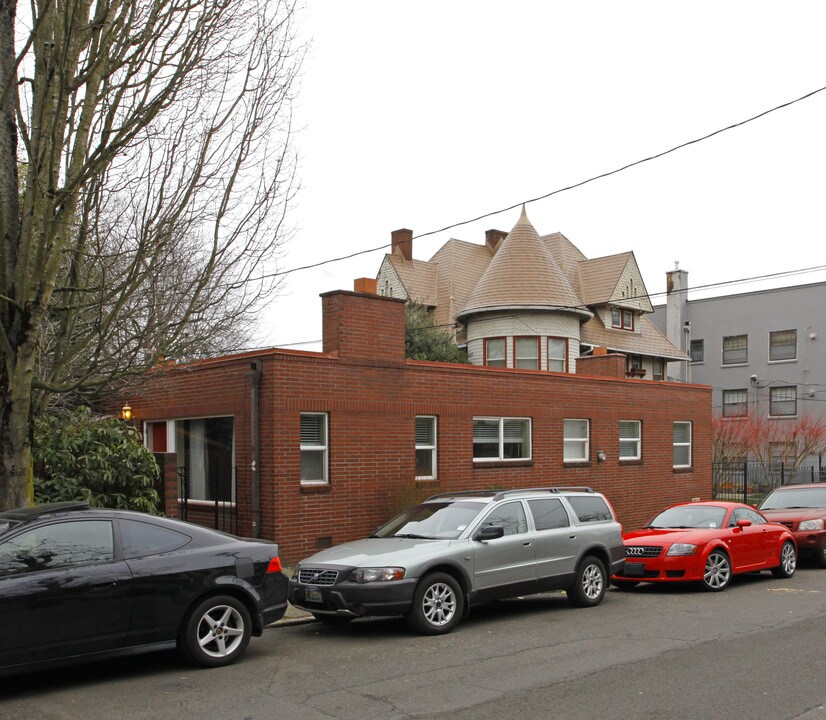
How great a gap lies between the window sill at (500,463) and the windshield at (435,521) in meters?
6.67

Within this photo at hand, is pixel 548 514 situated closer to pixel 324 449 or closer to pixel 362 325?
pixel 324 449

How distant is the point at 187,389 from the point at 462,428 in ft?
17.8

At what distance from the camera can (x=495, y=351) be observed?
30672 mm

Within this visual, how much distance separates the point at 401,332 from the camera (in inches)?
662

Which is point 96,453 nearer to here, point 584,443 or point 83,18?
point 83,18

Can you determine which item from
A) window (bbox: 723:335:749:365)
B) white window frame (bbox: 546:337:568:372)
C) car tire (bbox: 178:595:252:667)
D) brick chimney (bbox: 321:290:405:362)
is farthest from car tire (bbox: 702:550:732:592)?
window (bbox: 723:335:749:365)

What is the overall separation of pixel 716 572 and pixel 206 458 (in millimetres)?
9214

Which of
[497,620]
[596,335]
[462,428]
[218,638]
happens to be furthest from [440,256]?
[218,638]

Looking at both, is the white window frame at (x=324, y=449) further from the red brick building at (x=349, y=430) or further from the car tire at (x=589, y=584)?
the car tire at (x=589, y=584)

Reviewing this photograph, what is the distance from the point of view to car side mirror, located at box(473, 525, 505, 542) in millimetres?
10375

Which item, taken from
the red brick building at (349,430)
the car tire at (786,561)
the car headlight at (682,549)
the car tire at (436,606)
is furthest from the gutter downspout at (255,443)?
the car tire at (786,561)

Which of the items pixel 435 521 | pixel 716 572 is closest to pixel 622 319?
pixel 716 572

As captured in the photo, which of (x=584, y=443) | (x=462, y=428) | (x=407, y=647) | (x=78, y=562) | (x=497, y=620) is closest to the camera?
(x=78, y=562)

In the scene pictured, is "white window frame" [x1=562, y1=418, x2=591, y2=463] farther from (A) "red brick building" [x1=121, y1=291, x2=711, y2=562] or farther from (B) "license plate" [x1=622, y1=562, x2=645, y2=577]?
(B) "license plate" [x1=622, y1=562, x2=645, y2=577]
